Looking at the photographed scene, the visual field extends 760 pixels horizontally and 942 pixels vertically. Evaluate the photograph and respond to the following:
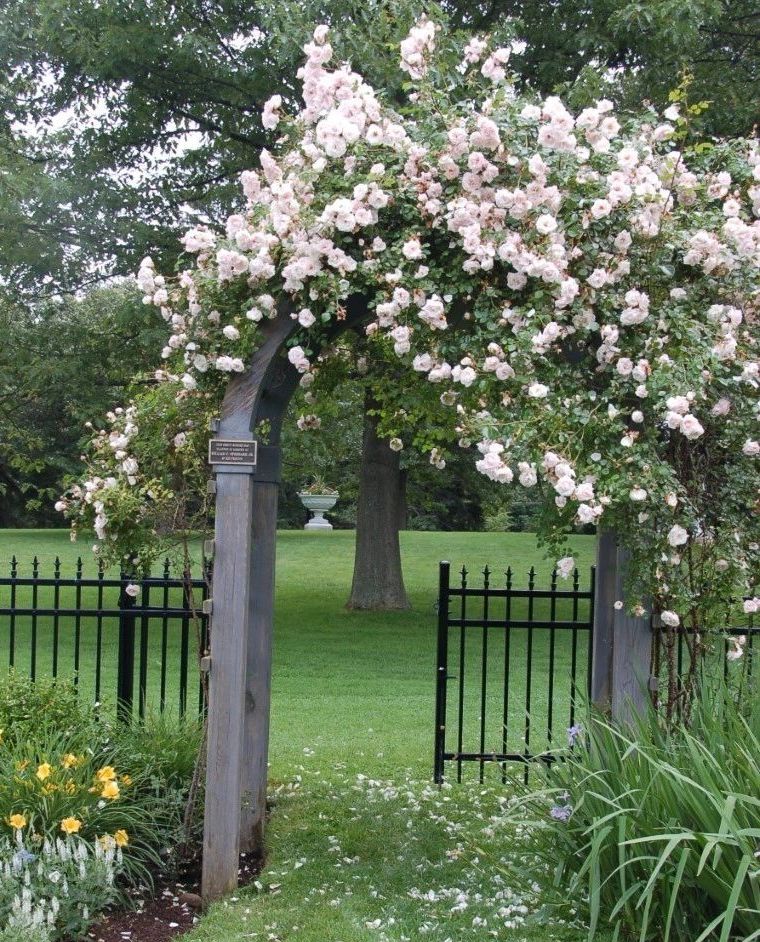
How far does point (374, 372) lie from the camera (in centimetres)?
537

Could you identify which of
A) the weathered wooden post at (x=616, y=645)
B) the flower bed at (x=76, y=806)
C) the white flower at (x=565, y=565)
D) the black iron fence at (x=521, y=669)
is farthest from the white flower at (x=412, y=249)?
the flower bed at (x=76, y=806)

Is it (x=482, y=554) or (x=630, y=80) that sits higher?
(x=630, y=80)

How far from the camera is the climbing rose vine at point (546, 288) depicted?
390 cm

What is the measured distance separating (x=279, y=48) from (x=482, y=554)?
1286 cm

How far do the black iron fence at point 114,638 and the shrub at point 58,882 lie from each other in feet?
3.25

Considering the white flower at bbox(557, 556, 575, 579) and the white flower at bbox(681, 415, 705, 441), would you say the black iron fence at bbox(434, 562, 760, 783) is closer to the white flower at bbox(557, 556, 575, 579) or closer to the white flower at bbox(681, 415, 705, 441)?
the white flower at bbox(557, 556, 575, 579)

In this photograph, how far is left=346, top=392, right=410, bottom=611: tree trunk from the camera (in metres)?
13.6

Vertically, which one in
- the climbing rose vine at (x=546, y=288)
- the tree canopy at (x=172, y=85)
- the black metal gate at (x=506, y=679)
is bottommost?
the black metal gate at (x=506, y=679)

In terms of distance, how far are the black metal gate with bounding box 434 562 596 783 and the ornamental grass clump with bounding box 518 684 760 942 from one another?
1.16 ft

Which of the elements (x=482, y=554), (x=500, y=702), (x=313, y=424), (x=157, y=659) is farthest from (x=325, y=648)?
(x=482, y=554)

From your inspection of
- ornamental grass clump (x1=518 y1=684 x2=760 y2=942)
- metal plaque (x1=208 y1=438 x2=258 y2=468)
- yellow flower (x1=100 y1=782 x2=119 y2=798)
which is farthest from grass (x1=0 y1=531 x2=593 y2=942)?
metal plaque (x1=208 y1=438 x2=258 y2=468)

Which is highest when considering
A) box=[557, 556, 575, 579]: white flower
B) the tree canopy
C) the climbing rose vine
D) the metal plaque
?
the tree canopy

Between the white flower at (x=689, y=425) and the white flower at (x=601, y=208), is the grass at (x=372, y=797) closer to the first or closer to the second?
the white flower at (x=689, y=425)

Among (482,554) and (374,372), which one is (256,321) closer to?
(374,372)
